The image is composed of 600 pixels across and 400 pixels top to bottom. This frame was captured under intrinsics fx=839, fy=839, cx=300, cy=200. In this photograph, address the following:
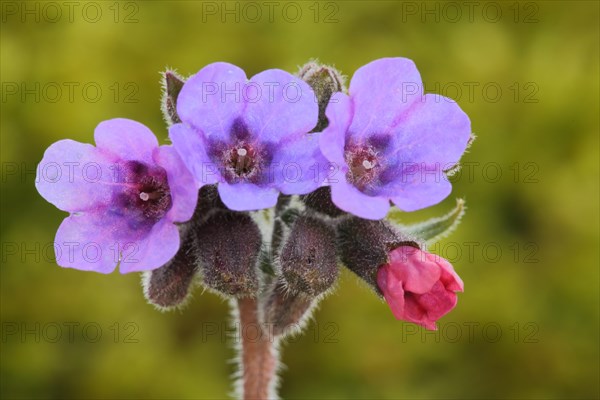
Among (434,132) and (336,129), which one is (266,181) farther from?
(434,132)

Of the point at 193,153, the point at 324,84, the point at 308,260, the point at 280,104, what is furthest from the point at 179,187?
the point at 324,84

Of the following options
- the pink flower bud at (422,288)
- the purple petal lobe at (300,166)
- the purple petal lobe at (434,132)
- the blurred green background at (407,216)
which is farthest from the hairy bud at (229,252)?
the blurred green background at (407,216)

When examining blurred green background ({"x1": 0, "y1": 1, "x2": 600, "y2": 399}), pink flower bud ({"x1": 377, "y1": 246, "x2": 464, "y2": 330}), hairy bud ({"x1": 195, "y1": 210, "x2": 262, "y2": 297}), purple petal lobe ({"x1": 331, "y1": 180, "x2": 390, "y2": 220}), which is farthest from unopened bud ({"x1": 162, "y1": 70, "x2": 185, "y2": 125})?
blurred green background ({"x1": 0, "y1": 1, "x2": 600, "y2": 399})

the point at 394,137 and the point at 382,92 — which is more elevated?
the point at 382,92

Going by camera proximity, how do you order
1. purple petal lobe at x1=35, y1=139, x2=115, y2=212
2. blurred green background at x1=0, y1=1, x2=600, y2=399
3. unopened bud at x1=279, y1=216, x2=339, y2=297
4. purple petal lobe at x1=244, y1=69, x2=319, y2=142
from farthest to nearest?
blurred green background at x1=0, y1=1, x2=600, y2=399 → unopened bud at x1=279, y1=216, x2=339, y2=297 → purple petal lobe at x1=35, y1=139, x2=115, y2=212 → purple petal lobe at x1=244, y1=69, x2=319, y2=142

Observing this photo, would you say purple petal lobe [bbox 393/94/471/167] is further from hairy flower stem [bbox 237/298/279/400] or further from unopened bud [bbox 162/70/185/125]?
hairy flower stem [bbox 237/298/279/400]

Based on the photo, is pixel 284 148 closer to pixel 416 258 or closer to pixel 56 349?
pixel 416 258

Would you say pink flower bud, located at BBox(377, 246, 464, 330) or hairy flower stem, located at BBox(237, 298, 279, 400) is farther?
hairy flower stem, located at BBox(237, 298, 279, 400)

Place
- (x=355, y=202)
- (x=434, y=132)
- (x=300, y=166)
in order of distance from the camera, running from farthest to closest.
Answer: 1. (x=434, y=132)
2. (x=300, y=166)
3. (x=355, y=202)
